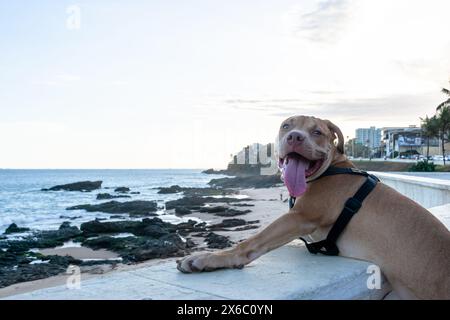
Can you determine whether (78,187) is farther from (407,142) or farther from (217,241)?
(407,142)

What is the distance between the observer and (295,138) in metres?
3.52

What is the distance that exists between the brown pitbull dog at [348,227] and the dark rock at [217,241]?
729 inches

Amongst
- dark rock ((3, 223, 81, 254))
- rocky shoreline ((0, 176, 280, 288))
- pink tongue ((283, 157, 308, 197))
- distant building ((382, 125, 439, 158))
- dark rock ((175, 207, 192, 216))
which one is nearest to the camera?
pink tongue ((283, 157, 308, 197))

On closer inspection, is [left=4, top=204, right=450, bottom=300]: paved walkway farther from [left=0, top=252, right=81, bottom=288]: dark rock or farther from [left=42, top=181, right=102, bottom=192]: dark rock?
[left=42, top=181, right=102, bottom=192]: dark rock

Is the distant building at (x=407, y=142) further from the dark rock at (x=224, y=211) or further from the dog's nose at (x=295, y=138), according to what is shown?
the dog's nose at (x=295, y=138)

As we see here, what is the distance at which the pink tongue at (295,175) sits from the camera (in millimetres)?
3440

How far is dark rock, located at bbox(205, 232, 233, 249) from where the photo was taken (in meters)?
22.2

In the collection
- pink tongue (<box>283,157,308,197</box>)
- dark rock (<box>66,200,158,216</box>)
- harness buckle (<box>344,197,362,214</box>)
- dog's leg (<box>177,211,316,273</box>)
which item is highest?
pink tongue (<box>283,157,308,197</box>)

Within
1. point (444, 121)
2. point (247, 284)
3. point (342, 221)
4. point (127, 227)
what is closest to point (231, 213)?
point (127, 227)

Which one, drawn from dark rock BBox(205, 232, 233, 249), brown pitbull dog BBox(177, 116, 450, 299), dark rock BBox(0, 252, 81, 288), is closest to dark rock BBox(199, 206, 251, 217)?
dark rock BBox(205, 232, 233, 249)

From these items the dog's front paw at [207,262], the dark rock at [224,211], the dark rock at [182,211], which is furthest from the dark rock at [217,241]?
the dog's front paw at [207,262]

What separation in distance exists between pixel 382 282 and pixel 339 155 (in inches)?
55.4

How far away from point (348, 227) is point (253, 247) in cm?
69
